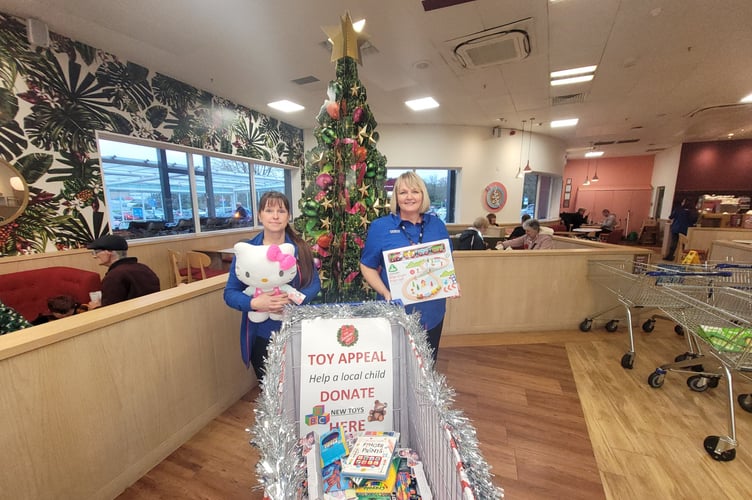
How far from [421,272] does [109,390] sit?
1651mm

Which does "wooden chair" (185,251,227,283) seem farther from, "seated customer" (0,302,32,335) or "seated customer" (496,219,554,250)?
"seated customer" (496,219,554,250)

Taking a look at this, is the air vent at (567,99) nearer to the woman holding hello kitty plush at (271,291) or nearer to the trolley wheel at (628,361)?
the trolley wheel at (628,361)

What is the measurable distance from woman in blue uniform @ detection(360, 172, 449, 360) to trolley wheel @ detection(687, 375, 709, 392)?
2427 millimetres

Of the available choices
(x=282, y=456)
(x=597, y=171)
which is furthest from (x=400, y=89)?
(x=597, y=171)

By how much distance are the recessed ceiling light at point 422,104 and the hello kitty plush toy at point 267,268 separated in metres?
5.12

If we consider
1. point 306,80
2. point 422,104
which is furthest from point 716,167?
point 306,80

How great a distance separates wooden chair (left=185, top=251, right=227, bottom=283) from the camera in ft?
13.9

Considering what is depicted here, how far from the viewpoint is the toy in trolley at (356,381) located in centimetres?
84

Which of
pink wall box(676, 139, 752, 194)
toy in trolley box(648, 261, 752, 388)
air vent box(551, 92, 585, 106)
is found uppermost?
air vent box(551, 92, 585, 106)

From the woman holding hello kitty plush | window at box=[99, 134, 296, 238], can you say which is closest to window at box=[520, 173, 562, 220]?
window at box=[99, 134, 296, 238]

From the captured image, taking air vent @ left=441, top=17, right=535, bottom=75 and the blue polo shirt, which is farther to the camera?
air vent @ left=441, top=17, right=535, bottom=75

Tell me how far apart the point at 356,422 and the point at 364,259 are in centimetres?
79

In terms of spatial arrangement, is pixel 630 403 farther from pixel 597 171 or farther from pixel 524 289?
pixel 597 171

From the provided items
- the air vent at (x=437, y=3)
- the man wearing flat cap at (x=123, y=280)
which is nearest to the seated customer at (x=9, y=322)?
the man wearing flat cap at (x=123, y=280)
